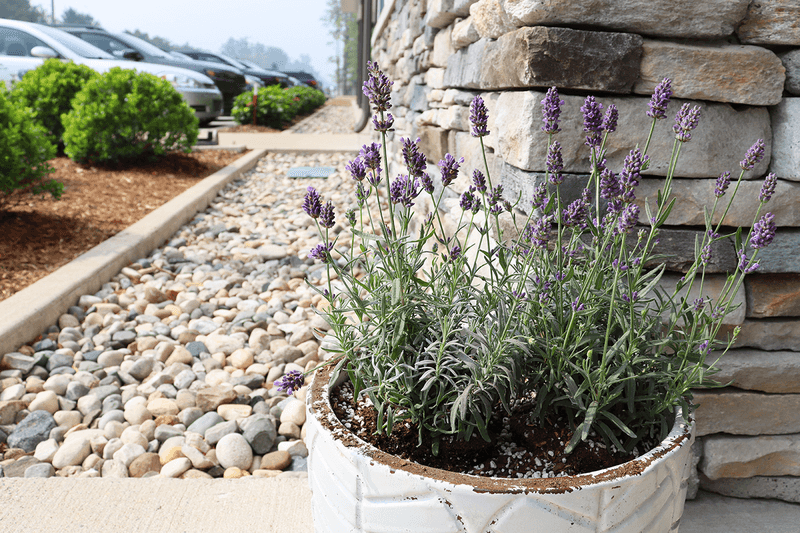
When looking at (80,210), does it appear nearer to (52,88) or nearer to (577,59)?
(52,88)

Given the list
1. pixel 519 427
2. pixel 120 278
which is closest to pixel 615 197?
pixel 519 427

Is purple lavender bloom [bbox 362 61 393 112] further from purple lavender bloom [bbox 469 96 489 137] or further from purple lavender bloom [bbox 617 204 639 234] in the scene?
purple lavender bloom [bbox 617 204 639 234]

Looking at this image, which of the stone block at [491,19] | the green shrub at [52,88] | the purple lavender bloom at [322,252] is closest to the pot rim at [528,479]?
the purple lavender bloom at [322,252]

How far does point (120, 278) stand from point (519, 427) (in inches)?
122

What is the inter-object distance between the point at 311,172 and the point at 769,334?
19.0 feet

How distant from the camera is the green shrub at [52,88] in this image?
6883mm

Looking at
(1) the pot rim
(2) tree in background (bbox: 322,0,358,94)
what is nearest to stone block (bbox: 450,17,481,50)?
(1) the pot rim

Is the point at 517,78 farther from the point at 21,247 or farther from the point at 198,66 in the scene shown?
the point at 198,66

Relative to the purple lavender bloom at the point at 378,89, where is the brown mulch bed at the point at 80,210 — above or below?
below

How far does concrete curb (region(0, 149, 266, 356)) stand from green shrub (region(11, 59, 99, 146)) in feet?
8.96

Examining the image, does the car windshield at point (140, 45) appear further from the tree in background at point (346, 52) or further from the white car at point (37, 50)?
the tree in background at point (346, 52)

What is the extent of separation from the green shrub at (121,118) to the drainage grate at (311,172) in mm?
1314

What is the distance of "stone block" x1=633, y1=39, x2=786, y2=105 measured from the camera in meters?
1.55

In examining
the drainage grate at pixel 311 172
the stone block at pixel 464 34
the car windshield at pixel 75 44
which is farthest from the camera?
the car windshield at pixel 75 44
